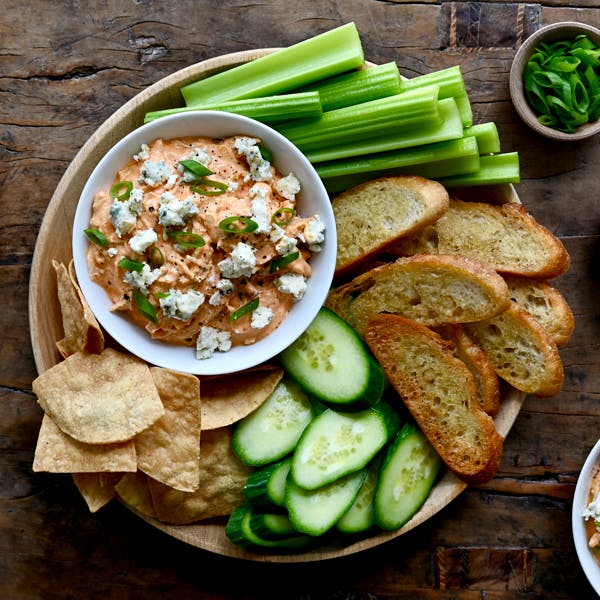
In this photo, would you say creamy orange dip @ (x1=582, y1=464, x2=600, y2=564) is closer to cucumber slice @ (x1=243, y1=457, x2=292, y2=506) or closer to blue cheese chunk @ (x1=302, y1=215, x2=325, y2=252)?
cucumber slice @ (x1=243, y1=457, x2=292, y2=506)

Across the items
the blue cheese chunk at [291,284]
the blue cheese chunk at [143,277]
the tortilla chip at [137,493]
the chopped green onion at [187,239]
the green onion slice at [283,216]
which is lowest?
the tortilla chip at [137,493]

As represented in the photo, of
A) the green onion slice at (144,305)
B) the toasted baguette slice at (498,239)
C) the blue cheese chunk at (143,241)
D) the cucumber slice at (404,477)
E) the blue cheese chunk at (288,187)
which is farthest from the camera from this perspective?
the toasted baguette slice at (498,239)

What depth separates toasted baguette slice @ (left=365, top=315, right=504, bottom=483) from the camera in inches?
109

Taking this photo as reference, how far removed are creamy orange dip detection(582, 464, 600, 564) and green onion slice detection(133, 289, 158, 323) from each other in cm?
180

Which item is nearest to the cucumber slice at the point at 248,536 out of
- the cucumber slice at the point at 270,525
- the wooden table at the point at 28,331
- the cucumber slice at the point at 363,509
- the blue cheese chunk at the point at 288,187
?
the cucumber slice at the point at 270,525

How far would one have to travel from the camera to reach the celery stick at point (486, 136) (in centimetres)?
283

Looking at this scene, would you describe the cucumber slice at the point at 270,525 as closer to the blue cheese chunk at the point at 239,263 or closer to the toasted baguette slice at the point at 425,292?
the toasted baguette slice at the point at 425,292

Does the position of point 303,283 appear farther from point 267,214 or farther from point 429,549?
point 429,549

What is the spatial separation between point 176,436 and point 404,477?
0.86m

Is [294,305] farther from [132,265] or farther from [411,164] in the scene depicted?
[411,164]

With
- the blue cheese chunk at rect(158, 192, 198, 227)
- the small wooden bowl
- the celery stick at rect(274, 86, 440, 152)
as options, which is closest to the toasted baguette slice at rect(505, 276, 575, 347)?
the small wooden bowl

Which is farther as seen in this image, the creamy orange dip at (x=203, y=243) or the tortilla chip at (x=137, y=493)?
the tortilla chip at (x=137, y=493)

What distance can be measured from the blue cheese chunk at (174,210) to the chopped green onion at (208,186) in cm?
6

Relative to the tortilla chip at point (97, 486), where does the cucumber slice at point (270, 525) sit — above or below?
below
